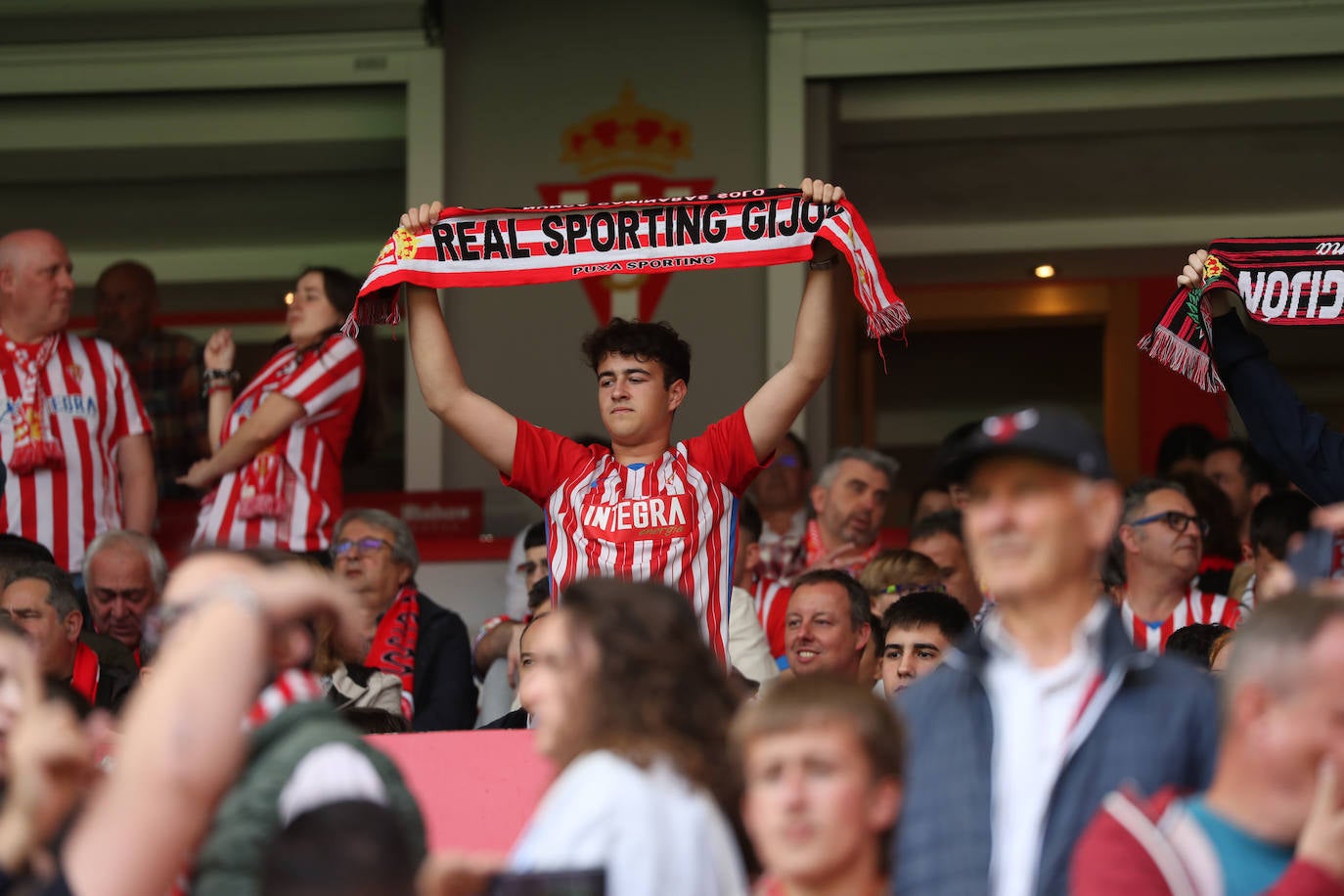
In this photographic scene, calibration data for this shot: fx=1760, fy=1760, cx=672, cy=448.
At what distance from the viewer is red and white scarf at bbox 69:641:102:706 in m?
5.35

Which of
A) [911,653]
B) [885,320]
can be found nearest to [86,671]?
[911,653]

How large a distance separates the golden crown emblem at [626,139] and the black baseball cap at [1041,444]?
20.5 feet

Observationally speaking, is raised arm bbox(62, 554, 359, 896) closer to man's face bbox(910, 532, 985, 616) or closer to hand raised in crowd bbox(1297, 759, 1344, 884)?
hand raised in crowd bbox(1297, 759, 1344, 884)

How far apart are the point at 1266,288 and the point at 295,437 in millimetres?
3550

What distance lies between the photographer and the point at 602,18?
8.84 meters

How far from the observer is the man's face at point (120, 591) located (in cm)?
604

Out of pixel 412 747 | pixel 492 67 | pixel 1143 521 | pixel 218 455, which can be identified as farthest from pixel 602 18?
pixel 412 747

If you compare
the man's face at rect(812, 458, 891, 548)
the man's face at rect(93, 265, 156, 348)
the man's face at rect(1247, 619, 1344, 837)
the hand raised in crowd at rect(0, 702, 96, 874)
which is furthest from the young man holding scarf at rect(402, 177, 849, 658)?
the man's face at rect(93, 265, 156, 348)

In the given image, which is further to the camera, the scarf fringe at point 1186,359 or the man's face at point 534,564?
the man's face at point 534,564

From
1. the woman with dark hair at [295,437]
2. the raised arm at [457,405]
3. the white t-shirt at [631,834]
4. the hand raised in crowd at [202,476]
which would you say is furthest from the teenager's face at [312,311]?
the white t-shirt at [631,834]

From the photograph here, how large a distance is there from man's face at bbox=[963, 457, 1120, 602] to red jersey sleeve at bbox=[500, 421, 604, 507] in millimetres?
2155

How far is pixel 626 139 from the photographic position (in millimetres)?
8805

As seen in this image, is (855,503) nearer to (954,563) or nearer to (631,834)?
(954,563)

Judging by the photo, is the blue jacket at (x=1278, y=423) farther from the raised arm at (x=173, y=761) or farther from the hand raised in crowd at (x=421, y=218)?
the raised arm at (x=173, y=761)
